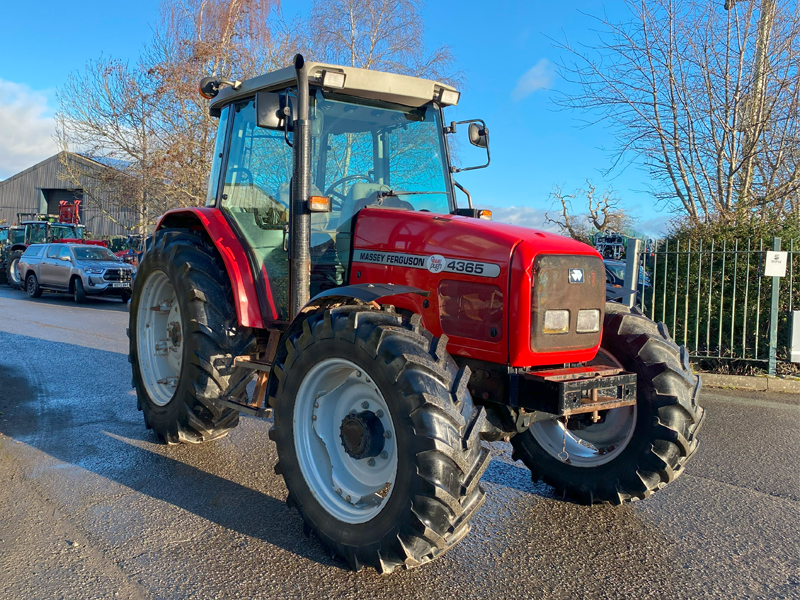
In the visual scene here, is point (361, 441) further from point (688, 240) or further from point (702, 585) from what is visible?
point (688, 240)

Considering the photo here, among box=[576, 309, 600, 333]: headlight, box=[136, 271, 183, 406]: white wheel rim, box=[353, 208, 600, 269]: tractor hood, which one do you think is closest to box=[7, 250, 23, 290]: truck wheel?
box=[136, 271, 183, 406]: white wheel rim

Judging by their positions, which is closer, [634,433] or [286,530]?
[286,530]

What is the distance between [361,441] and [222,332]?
1772mm

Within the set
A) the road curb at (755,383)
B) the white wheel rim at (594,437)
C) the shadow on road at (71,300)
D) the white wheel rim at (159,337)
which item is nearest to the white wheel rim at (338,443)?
the white wheel rim at (594,437)

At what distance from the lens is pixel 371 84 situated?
4441mm

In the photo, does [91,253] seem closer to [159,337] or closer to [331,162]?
[159,337]

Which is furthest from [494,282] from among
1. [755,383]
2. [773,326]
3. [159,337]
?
[773,326]

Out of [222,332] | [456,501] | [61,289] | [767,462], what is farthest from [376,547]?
[61,289]

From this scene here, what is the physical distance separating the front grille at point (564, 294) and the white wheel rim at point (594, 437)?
0.49m

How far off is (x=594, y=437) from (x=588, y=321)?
101 centimetres

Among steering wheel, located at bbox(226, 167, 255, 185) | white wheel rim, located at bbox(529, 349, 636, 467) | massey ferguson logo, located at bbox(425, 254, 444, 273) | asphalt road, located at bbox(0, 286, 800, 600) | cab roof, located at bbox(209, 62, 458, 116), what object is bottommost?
asphalt road, located at bbox(0, 286, 800, 600)

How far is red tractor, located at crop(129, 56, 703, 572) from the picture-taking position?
10.2 ft

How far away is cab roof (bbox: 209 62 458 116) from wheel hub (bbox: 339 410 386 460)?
A: 2185 millimetres

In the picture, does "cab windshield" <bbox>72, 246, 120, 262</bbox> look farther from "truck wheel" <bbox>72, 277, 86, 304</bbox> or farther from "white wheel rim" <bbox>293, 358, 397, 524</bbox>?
"white wheel rim" <bbox>293, 358, 397, 524</bbox>
